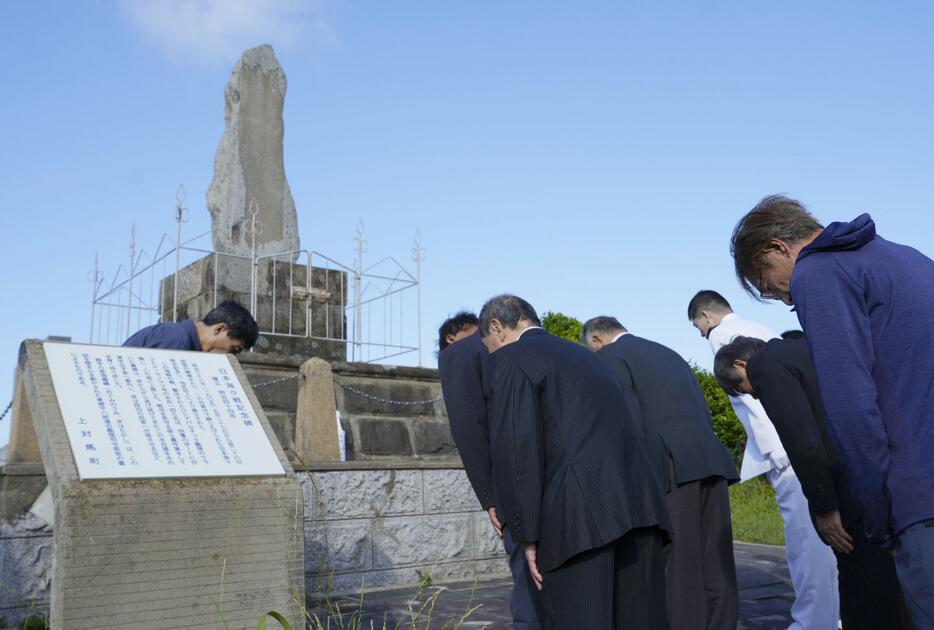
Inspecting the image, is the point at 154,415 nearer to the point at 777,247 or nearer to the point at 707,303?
the point at 777,247

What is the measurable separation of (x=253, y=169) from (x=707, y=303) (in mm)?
6581

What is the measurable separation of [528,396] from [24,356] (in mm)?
2146

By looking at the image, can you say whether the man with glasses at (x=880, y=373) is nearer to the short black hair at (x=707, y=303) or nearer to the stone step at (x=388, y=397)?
the short black hair at (x=707, y=303)

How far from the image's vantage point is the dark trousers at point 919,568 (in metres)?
1.81

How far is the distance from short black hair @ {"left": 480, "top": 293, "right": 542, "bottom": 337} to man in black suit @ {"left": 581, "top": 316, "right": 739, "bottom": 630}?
113 centimetres

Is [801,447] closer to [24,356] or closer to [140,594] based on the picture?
[140,594]

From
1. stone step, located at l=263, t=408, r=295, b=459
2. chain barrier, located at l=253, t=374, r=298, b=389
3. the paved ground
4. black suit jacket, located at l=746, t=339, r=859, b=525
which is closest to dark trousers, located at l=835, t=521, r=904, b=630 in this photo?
black suit jacket, located at l=746, t=339, r=859, b=525

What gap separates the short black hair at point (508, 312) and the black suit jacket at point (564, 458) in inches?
15.4

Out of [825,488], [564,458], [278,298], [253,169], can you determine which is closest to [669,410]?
[825,488]

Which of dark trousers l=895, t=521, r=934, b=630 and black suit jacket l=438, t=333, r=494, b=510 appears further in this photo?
black suit jacket l=438, t=333, r=494, b=510

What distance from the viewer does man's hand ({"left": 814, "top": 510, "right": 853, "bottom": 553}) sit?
9.93 ft

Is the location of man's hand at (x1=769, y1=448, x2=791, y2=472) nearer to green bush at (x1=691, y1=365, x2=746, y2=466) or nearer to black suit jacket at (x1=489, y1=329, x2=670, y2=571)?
black suit jacket at (x1=489, y1=329, x2=670, y2=571)

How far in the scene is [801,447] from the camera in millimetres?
3117

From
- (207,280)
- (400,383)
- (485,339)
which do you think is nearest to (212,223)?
(207,280)
